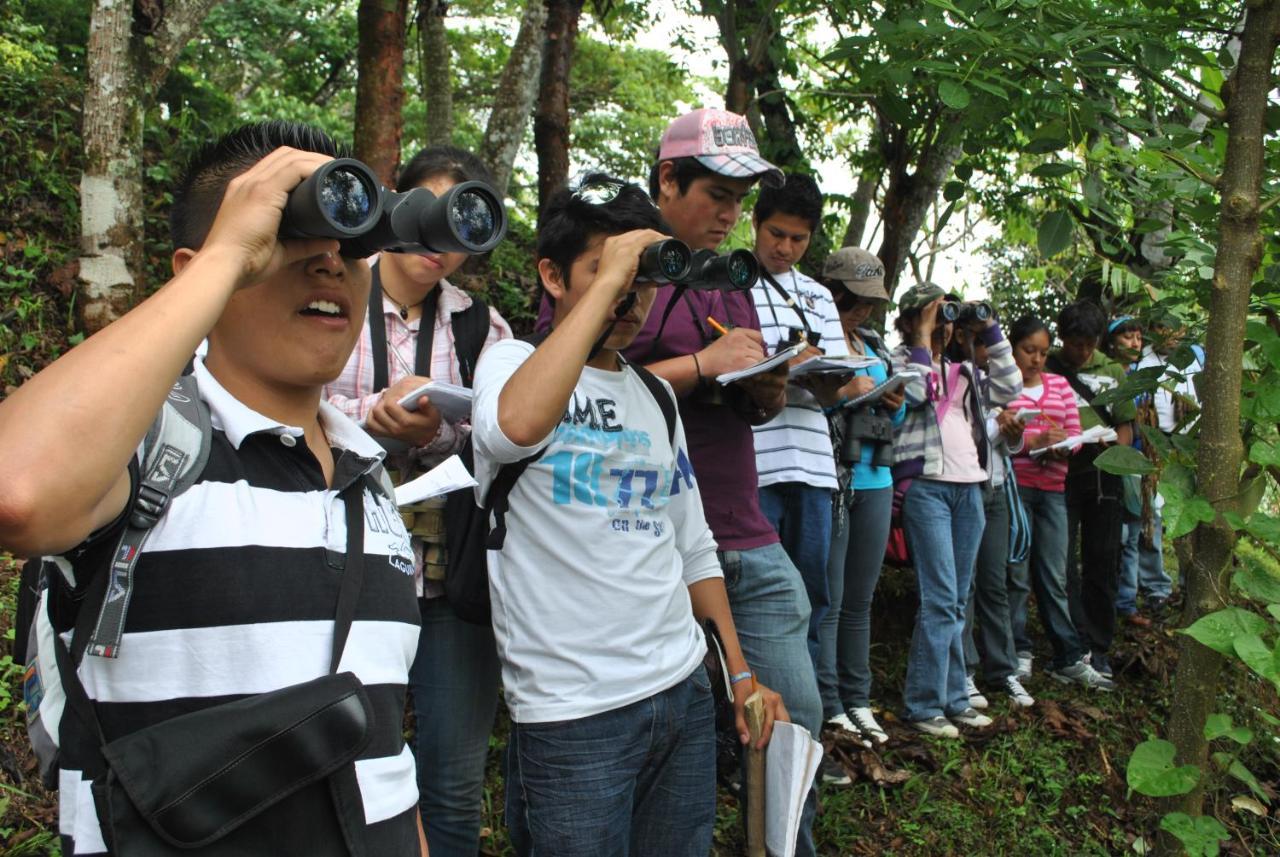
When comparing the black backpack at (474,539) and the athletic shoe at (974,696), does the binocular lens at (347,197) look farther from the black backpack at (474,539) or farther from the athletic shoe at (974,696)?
the athletic shoe at (974,696)

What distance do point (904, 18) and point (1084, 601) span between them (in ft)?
14.0

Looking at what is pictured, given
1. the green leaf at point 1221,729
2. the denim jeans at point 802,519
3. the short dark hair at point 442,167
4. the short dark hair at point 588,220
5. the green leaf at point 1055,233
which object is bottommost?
the green leaf at point 1221,729

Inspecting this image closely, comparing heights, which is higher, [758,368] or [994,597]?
[758,368]

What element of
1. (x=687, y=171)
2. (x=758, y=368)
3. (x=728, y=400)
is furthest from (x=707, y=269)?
(x=687, y=171)

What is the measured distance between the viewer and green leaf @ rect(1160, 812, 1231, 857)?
2.45 m

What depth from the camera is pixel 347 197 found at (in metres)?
1.35

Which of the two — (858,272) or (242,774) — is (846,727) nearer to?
(858,272)

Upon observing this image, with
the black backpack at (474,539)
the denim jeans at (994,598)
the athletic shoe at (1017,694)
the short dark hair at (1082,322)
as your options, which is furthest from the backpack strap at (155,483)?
the short dark hair at (1082,322)

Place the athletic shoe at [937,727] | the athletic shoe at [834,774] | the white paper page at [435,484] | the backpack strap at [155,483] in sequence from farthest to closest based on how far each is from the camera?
the athletic shoe at [937,727] < the athletic shoe at [834,774] < the white paper page at [435,484] < the backpack strap at [155,483]

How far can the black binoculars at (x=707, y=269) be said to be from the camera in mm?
2178

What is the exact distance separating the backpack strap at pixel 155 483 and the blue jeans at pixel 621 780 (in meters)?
1.03

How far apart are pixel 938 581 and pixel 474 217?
370 centimetres

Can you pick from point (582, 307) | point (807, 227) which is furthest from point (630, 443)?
point (807, 227)

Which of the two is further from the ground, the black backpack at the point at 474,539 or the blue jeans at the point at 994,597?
the black backpack at the point at 474,539
